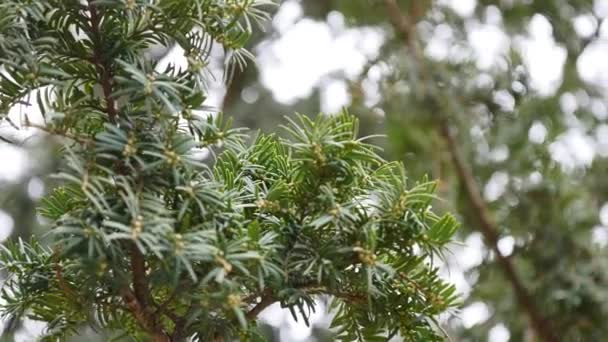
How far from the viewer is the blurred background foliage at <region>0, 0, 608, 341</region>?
1182 mm

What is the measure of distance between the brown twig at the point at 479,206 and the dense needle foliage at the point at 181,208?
0.56 meters

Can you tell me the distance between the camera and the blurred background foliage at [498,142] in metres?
1.18

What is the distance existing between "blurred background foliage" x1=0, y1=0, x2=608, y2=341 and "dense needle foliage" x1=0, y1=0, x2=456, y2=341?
0.58 meters

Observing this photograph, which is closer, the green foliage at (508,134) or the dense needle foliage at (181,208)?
the dense needle foliage at (181,208)

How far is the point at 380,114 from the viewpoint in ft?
4.82

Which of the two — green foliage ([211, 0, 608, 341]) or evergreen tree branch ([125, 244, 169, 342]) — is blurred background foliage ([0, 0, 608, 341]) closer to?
green foliage ([211, 0, 608, 341])

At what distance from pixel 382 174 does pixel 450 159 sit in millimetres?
663

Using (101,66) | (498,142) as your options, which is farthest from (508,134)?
(101,66)

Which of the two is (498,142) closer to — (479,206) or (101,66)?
(479,206)

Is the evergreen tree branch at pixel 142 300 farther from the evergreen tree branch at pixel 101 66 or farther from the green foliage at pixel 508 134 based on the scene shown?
the green foliage at pixel 508 134

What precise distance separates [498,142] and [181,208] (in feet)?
2.83

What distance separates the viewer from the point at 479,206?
3.80 ft

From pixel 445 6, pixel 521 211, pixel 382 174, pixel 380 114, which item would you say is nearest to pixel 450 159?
pixel 521 211

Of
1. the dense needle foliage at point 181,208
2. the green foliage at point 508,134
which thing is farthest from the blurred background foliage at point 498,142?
the dense needle foliage at point 181,208
